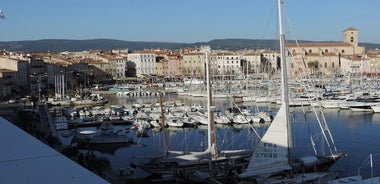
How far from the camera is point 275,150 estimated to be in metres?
7.33

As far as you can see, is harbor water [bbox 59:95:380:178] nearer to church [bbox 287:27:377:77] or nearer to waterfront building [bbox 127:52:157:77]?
church [bbox 287:27:377:77]

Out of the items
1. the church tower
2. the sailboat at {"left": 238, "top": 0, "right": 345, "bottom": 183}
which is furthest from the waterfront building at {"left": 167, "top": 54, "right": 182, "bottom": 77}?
the sailboat at {"left": 238, "top": 0, "right": 345, "bottom": 183}

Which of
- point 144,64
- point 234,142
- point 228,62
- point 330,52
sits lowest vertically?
point 234,142

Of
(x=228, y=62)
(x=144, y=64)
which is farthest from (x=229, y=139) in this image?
(x=144, y=64)

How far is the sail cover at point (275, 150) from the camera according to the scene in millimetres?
7270

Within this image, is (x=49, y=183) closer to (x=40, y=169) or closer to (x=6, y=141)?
(x=40, y=169)

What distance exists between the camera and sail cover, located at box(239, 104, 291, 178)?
23.9ft

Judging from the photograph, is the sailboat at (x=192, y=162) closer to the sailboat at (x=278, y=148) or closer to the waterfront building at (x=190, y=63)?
the sailboat at (x=278, y=148)

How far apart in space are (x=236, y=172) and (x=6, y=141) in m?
6.59

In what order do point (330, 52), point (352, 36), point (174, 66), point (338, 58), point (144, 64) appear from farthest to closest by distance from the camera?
1. point (352, 36)
2. point (330, 52)
3. point (144, 64)
4. point (174, 66)
5. point (338, 58)

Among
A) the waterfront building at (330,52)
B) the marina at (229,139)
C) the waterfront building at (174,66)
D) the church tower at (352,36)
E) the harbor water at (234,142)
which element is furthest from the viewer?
the church tower at (352,36)

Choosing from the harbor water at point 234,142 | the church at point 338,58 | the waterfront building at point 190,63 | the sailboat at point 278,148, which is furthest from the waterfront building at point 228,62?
the sailboat at point 278,148

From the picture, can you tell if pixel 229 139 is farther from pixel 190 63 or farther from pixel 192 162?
pixel 190 63

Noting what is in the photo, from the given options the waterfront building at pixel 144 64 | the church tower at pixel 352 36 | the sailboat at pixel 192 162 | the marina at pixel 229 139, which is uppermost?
the church tower at pixel 352 36
